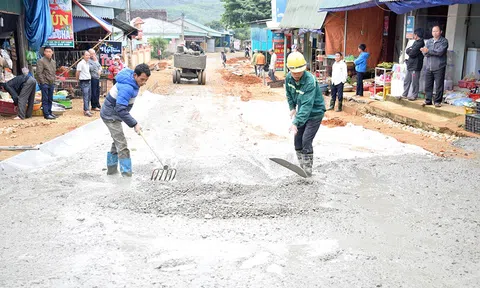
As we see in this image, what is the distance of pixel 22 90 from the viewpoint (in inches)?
452

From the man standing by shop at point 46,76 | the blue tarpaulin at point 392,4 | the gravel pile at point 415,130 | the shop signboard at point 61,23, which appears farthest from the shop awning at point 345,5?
the man standing by shop at point 46,76

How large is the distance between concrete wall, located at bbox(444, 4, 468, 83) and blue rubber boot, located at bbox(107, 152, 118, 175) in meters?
9.26

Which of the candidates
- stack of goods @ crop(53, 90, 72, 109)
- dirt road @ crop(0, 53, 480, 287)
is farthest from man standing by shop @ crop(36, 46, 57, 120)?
dirt road @ crop(0, 53, 480, 287)

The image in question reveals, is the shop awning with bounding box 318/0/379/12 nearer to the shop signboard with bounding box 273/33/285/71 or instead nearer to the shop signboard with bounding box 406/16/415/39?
the shop signboard with bounding box 406/16/415/39

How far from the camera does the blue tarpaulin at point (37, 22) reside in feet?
44.5

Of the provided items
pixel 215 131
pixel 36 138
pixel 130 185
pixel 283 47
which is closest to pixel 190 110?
pixel 215 131

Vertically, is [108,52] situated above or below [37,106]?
above

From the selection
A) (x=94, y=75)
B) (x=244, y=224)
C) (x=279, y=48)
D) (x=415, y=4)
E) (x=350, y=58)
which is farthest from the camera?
(x=279, y=48)

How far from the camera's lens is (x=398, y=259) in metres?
4.24

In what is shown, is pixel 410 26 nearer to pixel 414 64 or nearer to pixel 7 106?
pixel 414 64

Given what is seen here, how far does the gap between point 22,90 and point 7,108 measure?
2.49ft

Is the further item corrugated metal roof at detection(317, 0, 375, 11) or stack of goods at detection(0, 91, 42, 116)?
corrugated metal roof at detection(317, 0, 375, 11)

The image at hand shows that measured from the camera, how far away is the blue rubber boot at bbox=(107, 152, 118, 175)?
7.04 metres

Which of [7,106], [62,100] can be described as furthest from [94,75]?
[7,106]
